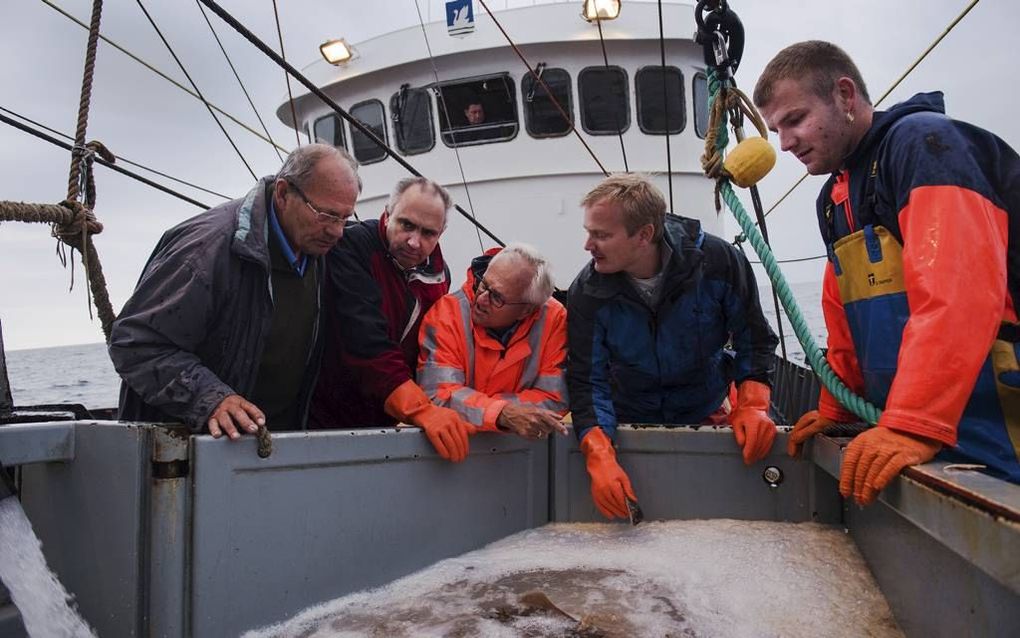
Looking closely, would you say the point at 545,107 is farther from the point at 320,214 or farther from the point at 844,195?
the point at 844,195

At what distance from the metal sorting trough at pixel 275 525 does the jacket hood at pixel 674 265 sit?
31.0 inches

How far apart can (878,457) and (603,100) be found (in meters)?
5.82

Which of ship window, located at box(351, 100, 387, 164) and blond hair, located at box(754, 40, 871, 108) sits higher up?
ship window, located at box(351, 100, 387, 164)

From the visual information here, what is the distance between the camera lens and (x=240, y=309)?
2.45 metres

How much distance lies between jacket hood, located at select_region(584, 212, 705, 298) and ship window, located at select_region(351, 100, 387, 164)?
4975 mm

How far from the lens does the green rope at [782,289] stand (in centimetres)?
242

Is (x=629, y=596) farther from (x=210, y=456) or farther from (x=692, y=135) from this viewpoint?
(x=692, y=135)

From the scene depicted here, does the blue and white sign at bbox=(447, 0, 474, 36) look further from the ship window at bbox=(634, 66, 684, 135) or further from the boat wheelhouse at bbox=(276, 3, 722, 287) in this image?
the ship window at bbox=(634, 66, 684, 135)

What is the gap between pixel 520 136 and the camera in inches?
275

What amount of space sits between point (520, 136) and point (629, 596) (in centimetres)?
540

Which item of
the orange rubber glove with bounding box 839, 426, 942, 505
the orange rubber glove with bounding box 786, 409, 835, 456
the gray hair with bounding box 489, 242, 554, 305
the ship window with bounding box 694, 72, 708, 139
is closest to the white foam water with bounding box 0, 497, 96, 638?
the gray hair with bounding box 489, 242, 554, 305

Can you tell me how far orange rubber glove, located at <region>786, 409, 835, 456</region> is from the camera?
8.45 ft

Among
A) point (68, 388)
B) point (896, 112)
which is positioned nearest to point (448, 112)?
point (896, 112)

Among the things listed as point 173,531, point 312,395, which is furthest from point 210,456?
point 312,395
